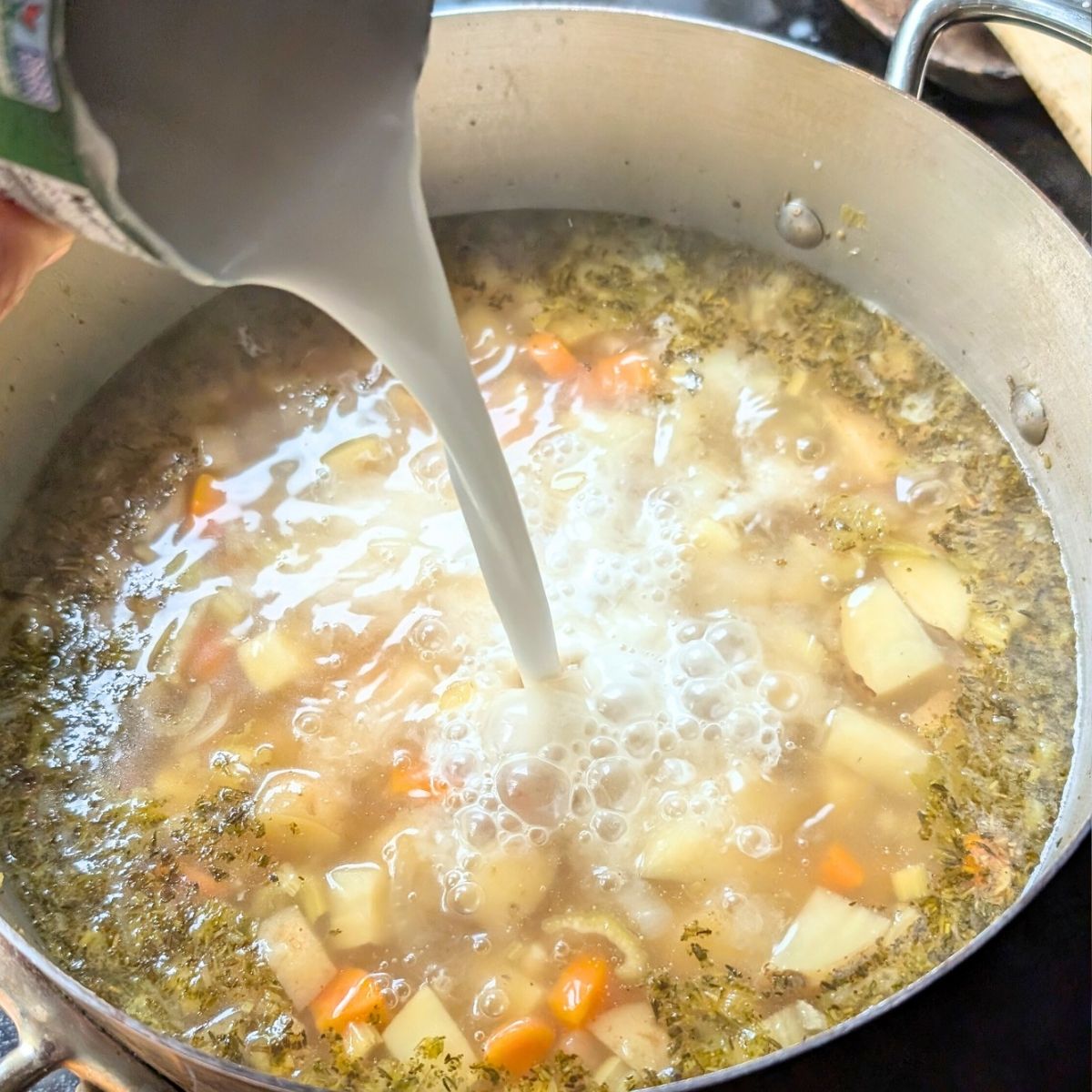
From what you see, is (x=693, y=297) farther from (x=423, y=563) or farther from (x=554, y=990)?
(x=554, y=990)

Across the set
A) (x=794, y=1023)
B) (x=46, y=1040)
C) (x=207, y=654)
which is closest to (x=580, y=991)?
(x=794, y=1023)

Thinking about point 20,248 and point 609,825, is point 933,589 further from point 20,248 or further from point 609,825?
point 20,248

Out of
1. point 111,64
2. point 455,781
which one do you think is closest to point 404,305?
point 111,64

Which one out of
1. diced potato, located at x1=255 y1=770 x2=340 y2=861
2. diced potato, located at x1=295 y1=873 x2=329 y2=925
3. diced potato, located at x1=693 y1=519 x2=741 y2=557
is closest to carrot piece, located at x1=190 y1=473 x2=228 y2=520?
diced potato, located at x1=255 y1=770 x2=340 y2=861

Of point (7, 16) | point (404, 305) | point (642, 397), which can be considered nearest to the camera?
point (7, 16)

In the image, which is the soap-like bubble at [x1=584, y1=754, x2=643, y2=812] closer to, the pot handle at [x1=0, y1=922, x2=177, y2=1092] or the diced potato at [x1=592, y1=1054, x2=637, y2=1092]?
the diced potato at [x1=592, y1=1054, x2=637, y2=1092]

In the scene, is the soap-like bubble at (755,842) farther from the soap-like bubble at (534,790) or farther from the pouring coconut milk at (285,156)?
the pouring coconut milk at (285,156)
